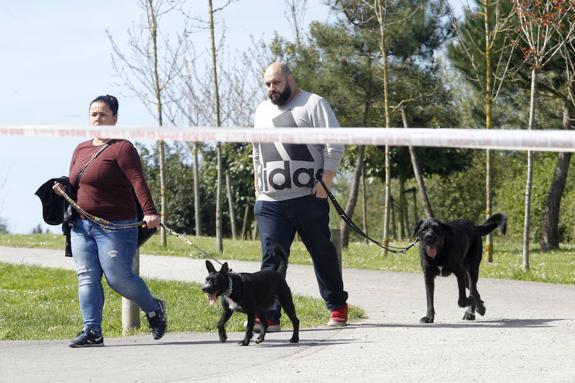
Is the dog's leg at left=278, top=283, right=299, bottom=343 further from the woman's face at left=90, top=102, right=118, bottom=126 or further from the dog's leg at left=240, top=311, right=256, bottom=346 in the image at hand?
the woman's face at left=90, top=102, right=118, bottom=126

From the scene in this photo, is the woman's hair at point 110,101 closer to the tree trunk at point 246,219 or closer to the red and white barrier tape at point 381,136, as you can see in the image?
the red and white barrier tape at point 381,136

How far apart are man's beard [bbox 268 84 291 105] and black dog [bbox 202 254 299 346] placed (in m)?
1.35

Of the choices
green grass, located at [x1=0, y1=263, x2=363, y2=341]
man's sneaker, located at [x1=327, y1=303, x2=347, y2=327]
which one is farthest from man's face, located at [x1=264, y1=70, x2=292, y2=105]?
A: green grass, located at [x1=0, y1=263, x2=363, y2=341]

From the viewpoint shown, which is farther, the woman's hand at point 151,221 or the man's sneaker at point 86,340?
the man's sneaker at point 86,340

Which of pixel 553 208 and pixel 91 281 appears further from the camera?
pixel 553 208

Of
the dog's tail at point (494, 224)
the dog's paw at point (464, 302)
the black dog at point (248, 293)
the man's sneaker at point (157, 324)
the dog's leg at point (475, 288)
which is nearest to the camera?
the black dog at point (248, 293)

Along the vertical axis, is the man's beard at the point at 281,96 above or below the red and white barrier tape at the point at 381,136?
above

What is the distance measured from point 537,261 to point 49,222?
1642 cm

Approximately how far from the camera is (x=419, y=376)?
6.86m

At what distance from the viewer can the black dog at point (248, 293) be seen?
816 centimetres

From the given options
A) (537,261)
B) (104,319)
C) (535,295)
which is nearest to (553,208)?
(537,261)

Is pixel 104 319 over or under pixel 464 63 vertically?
under

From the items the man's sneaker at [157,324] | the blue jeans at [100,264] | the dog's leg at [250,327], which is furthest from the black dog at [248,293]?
the blue jeans at [100,264]

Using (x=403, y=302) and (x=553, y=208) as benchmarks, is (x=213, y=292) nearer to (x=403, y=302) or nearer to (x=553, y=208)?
(x=403, y=302)
